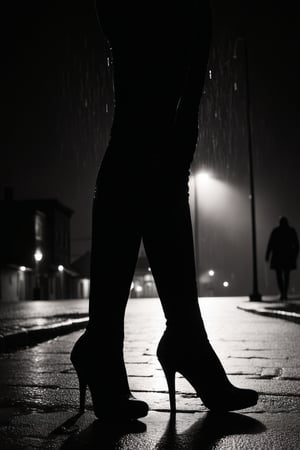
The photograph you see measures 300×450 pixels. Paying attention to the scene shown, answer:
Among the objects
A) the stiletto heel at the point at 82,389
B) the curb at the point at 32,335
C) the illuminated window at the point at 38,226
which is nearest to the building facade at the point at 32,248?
the illuminated window at the point at 38,226

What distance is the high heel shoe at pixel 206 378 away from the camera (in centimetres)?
246

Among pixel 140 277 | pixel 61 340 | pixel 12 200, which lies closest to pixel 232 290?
pixel 140 277

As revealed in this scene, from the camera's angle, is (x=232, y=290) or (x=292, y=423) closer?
(x=292, y=423)

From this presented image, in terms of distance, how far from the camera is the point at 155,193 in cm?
255

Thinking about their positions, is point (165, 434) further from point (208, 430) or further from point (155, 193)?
point (155, 193)

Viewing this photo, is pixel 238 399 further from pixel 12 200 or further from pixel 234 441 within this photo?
pixel 12 200

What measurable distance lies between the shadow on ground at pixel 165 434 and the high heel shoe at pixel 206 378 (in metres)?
0.09

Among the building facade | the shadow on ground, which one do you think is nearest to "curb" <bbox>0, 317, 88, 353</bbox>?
the shadow on ground

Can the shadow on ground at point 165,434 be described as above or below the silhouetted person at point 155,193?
below

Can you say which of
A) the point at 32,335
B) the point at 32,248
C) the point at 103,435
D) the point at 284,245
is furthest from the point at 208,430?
the point at 32,248

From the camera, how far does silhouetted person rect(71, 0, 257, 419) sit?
8.13ft

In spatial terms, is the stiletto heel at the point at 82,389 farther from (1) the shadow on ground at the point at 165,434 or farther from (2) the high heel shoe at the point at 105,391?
(1) the shadow on ground at the point at 165,434

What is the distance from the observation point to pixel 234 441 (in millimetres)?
1966

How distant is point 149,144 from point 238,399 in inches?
41.3
